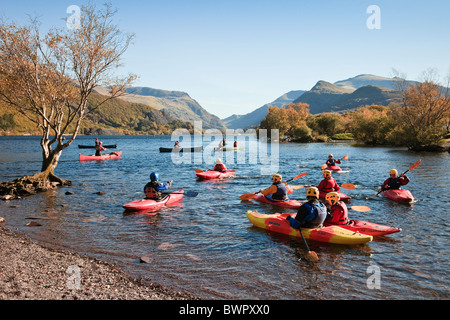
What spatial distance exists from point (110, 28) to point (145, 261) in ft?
59.8

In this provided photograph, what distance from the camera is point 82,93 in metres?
21.9

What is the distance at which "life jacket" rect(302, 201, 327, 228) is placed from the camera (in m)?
11.7

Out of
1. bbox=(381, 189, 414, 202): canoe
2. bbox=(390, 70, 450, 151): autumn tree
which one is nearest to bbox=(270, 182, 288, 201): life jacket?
bbox=(381, 189, 414, 202): canoe

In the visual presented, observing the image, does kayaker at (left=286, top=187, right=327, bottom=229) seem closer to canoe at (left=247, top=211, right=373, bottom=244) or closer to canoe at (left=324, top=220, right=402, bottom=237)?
canoe at (left=247, top=211, right=373, bottom=244)

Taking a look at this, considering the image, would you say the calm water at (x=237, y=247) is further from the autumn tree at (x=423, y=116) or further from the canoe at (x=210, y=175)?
the autumn tree at (x=423, y=116)

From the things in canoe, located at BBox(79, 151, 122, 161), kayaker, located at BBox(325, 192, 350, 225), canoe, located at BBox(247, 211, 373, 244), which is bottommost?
canoe, located at BBox(247, 211, 373, 244)

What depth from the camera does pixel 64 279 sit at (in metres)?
8.05

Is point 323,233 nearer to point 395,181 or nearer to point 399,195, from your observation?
point 399,195

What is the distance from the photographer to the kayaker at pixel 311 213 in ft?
38.2

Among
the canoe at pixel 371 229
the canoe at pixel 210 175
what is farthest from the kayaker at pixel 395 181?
the canoe at pixel 210 175

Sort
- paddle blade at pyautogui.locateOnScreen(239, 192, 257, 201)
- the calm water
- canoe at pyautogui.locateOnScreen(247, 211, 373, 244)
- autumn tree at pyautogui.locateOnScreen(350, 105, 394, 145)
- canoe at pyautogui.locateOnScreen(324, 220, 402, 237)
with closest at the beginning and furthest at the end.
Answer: the calm water < canoe at pyautogui.locateOnScreen(247, 211, 373, 244) < canoe at pyautogui.locateOnScreen(324, 220, 402, 237) < paddle blade at pyautogui.locateOnScreen(239, 192, 257, 201) < autumn tree at pyautogui.locateOnScreen(350, 105, 394, 145)

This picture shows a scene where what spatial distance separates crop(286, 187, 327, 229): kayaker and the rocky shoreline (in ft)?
18.7

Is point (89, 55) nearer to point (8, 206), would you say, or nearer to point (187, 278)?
point (8, 206)
